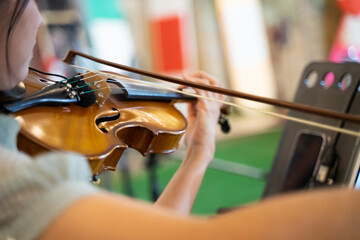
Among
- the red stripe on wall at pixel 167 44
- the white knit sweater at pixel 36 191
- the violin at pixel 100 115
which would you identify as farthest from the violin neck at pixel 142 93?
the red stripe on wall at pixel 167 44

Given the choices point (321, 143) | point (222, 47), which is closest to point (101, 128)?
point (321, 143)

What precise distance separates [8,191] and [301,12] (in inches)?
186

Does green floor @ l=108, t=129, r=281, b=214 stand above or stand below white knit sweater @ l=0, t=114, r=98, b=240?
below

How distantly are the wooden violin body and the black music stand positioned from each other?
1.31 ft

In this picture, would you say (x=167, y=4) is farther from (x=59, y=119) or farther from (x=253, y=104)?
(x=59, y=119)

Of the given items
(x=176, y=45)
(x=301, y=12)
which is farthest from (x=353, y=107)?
(x=301, y=12)

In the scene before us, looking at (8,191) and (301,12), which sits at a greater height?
(301,12)

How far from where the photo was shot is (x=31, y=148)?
699 millimetres

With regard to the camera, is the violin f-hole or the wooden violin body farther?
the violin f-hole

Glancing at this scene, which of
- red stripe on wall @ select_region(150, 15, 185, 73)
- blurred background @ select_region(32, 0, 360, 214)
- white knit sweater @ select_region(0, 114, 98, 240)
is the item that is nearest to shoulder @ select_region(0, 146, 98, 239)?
white knit sweater @ select_region(0, 114, 98, 240)

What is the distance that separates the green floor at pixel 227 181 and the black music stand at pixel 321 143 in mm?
619

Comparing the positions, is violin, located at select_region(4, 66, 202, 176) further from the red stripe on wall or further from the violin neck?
the red stripe on wall

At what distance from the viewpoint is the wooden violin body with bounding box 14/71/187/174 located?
2.37 ft

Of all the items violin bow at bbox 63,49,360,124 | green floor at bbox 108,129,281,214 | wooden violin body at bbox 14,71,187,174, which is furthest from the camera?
green floor at bbox 108,129,281,214
